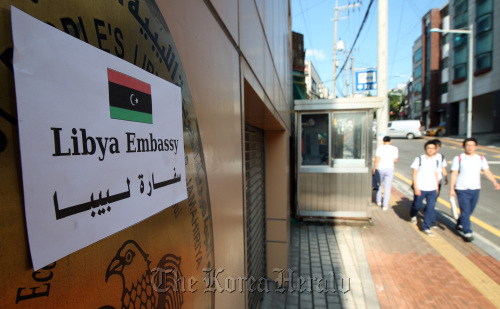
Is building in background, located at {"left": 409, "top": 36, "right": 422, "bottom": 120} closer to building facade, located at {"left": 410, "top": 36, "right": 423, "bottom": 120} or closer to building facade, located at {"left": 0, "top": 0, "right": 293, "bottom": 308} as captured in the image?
building facade, located at {"left": 410, "top": 36, "right": 423, "bottom": 120}

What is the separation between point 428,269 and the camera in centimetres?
432

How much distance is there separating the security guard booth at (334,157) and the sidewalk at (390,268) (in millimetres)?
511

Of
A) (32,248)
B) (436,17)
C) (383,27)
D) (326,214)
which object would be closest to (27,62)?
(32,248)

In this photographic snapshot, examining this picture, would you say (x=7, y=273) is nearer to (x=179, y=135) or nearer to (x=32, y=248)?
(x=32, y=248)

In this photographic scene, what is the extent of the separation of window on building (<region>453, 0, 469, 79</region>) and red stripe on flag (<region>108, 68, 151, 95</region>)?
34495 millimetres

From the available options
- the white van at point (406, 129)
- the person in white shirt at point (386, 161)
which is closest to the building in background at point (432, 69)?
the white van at point (406, 129)

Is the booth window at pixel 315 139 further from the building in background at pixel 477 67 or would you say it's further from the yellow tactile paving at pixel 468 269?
the building in background at pixel 477 67

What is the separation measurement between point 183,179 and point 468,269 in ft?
17.4

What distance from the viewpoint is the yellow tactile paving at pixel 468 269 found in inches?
145

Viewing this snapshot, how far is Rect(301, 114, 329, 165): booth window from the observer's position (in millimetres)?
6434

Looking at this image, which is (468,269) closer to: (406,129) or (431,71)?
(406,129)

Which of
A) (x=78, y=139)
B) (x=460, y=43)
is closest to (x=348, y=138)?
(x=78, y=139)

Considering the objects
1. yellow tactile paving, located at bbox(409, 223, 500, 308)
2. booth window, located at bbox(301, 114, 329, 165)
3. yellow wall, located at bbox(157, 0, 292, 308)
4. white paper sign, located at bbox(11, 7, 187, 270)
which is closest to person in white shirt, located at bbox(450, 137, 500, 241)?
yellow tactile paving, located at bbox(409, 223, 500, 308)

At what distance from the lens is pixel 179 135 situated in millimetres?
668
